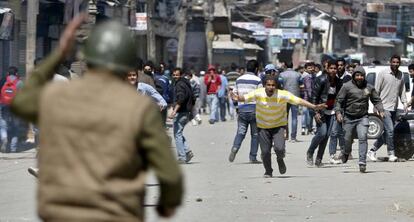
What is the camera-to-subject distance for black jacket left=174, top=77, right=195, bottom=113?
19.2 metres

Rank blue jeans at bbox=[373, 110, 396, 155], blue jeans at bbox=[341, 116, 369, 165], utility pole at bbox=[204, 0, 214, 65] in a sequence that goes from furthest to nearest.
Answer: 1. utility pole at bbox=[204, 0, 214, 65]
2. blue jeans at bbox=[373, 110, 396, 155]
3. blue jeans at bbox=[341, 116, 369, 165]

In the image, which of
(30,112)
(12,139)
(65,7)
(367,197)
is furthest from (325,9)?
(30,112)

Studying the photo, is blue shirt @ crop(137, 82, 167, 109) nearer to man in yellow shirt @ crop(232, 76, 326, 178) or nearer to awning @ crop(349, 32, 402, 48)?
man in yellow shirt @ crop(232, 76, 326, 178)

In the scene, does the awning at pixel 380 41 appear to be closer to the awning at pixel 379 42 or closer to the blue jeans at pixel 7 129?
the awning at pixel 379 42

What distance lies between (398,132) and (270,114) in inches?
187

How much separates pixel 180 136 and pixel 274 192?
5.06m

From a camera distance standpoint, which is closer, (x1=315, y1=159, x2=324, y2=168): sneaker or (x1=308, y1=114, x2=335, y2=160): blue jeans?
(x1=308, y1=114, x2=335, y2=160): blue jeans

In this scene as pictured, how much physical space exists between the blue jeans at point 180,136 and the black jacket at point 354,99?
9.10ft

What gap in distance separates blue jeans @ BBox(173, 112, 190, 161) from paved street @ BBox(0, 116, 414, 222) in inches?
10.3

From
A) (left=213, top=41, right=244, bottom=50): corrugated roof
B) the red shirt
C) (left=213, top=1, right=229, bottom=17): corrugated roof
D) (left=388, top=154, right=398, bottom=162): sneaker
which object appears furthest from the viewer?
(left=213, top=1, right=229, bottom=17): corrugated roof

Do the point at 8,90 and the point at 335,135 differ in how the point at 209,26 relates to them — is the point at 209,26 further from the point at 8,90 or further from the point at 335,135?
the point at 335,135

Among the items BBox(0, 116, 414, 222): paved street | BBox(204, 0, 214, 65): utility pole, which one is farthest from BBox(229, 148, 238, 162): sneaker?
BBox(204, 0, 214, 65): utility pole

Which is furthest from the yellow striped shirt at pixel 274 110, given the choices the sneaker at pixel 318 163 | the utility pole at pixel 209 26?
the utility pole at pixel 209 26

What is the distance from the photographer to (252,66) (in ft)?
65.5
